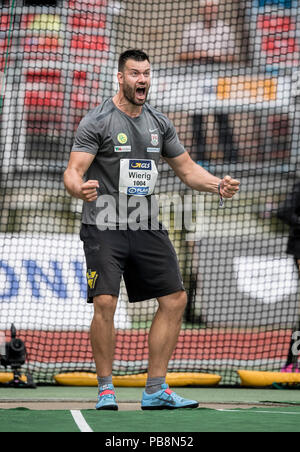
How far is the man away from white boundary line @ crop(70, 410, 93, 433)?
1.03 feet

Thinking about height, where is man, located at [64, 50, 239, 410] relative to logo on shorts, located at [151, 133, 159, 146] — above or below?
below

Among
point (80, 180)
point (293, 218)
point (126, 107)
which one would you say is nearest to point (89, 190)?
point (80, 180)

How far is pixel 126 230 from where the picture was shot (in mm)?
5445

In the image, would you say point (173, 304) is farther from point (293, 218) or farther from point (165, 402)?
point (293, 218)

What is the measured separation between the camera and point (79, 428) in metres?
4.23

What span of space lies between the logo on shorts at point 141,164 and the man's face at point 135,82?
1.13ft

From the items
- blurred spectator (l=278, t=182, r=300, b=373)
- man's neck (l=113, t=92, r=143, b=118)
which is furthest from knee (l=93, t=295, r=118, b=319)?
blurred spectator (l=278, t=182, r=300, b=373)

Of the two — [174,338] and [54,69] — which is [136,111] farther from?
[54,69]

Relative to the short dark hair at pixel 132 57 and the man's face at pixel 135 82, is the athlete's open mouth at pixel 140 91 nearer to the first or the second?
the man's face at pixel 135 82

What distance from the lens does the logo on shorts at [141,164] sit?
5.45 m

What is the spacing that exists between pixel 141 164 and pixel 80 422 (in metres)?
1.69

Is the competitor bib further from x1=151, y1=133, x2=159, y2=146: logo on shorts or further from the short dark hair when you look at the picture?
the short dark hair

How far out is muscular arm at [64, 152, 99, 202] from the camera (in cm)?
502

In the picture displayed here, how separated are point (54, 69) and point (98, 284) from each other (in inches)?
302
